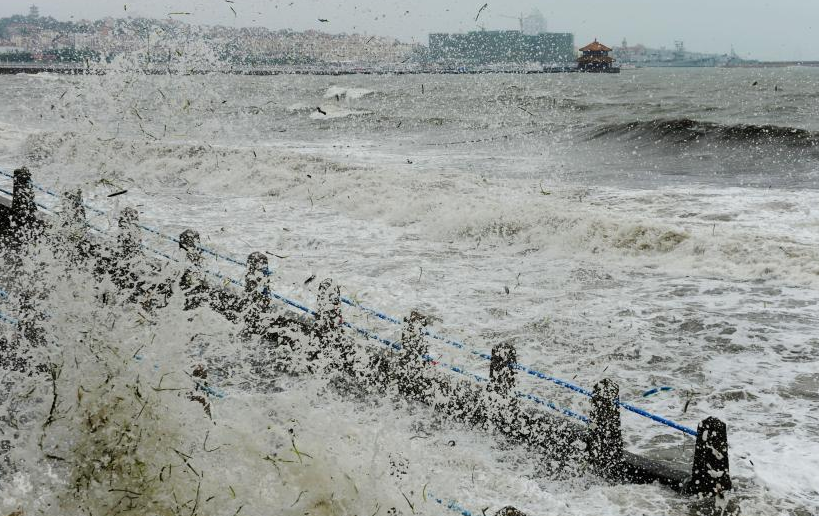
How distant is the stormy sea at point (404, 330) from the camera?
4.54 metres

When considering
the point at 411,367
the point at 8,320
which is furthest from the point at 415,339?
the point at 8,320

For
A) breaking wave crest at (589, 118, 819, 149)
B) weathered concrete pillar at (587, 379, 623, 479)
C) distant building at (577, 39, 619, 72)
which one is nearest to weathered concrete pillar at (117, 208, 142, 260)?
weathered concrete pillar at (587, 379, 623, 479)

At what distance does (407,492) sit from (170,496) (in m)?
1.43

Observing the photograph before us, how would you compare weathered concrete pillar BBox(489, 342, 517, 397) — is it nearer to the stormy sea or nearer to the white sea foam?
the stormy sea

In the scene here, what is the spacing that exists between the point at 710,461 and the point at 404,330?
2553 mm

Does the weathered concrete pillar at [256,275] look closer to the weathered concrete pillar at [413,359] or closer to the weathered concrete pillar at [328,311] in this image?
the weathered concrete pillar at [328,311]

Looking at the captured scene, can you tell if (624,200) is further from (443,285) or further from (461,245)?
(443,285)

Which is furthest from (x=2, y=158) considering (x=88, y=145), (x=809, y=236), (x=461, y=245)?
(x=809, y=236)

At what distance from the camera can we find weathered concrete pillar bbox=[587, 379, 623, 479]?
5090 mm

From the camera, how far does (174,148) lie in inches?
973

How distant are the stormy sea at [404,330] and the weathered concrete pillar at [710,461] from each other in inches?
5.6

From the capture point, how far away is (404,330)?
6070mm

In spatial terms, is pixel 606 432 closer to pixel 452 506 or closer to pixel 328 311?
pixel 452 506

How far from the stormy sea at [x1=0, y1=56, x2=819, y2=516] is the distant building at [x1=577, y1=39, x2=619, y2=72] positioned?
127 metres
